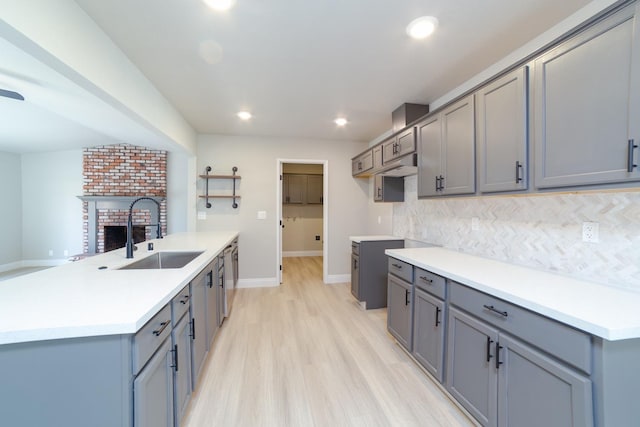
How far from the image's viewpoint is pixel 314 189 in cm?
732

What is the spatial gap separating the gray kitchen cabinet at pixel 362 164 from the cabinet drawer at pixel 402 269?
66.5 inches

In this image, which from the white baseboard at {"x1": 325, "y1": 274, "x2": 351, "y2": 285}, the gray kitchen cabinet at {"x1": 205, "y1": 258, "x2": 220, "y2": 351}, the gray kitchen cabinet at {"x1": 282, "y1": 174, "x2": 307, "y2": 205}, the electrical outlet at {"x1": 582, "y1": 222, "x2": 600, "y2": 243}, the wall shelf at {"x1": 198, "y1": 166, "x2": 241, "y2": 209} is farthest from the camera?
the gray kitchen cabinet at {"x1": 282, "y1": 174, "x2": 307, "y2": 205}

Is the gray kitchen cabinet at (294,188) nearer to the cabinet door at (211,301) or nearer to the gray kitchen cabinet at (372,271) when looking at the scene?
the gray kitchen cabinet at (372,271)

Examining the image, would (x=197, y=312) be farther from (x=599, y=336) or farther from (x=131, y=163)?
(x=131, y=163)

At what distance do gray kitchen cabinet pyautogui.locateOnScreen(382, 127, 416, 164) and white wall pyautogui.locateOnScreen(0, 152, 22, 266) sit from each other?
718 centimetres

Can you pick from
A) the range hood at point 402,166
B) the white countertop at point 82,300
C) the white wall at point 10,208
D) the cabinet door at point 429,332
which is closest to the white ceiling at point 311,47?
the range hood at point 402,166

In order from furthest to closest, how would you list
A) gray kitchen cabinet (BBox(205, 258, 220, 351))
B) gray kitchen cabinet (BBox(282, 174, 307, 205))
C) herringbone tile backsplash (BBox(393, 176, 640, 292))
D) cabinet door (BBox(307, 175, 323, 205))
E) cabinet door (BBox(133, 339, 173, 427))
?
cabinet door (BBox(307, 175, 323, 205)), gray kitchen cabinet (BBox(282, 174, 307, 205)), gray kitchen cabinet (BBox(205, 258, 220, 351)), herringbone tile backsplash (BBox(393, 176, 640, 292)), cabinet door (BBox(133, 339, 173, 427))

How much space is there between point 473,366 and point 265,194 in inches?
145

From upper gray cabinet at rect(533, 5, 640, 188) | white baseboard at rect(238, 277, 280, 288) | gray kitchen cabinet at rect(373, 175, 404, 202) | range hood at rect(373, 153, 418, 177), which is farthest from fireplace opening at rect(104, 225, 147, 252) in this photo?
upper gray cabinet at rect(533, 5, 640, 188)

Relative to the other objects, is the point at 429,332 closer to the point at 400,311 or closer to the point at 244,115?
the point at 400,311

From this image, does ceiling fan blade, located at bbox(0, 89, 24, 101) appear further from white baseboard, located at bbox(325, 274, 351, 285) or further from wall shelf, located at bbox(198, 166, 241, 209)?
white baseboard, located at bbox(325, 274, 351, 285)

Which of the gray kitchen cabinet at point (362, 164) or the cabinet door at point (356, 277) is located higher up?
the gray kitchen cabinet at point (362, 164)

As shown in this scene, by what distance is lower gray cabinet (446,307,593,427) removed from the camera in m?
1.06

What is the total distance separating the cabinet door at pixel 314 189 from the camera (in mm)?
7281
